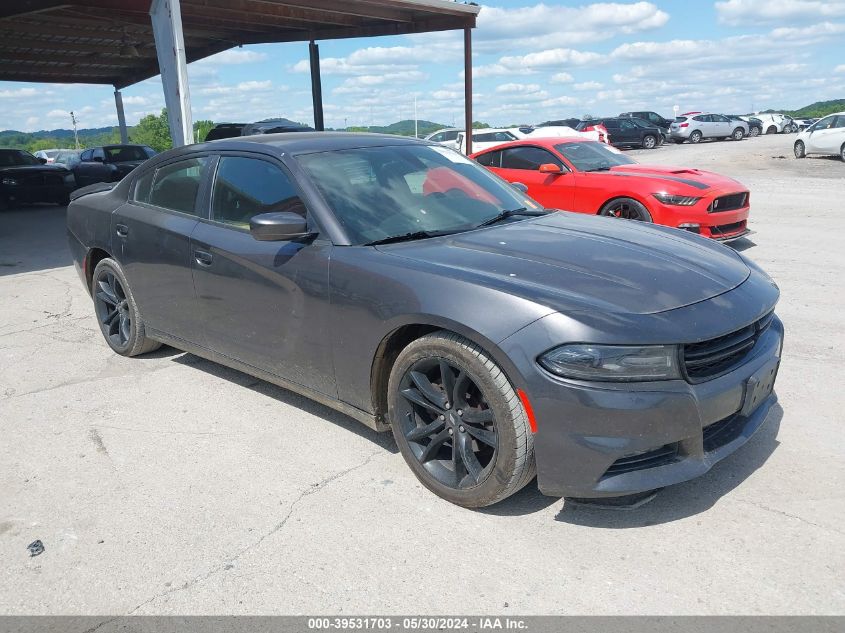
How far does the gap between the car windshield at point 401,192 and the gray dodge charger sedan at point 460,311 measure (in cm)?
1

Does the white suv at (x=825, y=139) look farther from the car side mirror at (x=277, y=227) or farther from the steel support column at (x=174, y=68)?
the car side mirror at (x=277, y=227)

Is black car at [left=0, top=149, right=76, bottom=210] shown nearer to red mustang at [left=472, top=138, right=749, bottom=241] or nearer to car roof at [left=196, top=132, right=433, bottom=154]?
red mustang at [left=472, top=138, right=749, bottom=241]

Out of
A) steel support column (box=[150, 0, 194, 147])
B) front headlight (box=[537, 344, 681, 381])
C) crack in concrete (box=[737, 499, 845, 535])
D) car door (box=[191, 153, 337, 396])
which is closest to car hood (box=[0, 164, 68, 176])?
steel support column (box=[150, 0, 194, 147])

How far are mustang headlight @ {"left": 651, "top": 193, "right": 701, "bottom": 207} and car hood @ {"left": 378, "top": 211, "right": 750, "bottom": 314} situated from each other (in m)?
4.44

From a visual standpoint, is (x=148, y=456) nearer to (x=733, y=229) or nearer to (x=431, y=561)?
(x=431, y=561)

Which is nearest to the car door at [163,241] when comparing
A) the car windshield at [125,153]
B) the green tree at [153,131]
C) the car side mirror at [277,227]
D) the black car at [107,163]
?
the car side mirror at [277,227]

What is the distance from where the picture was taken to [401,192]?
377 cm

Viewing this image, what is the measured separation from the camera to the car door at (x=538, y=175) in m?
8.95

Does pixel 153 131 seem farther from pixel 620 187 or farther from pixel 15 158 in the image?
pixel 620 187

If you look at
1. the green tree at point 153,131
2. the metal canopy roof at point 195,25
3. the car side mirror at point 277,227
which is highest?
the metal canopy roof at point 195,25

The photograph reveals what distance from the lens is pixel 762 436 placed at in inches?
139

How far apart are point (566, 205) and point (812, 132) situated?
20570mm

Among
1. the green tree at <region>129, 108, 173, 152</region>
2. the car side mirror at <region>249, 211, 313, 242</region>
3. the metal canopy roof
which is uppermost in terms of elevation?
the metal canopy roof

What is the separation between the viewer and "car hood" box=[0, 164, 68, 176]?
16281 millimetres
